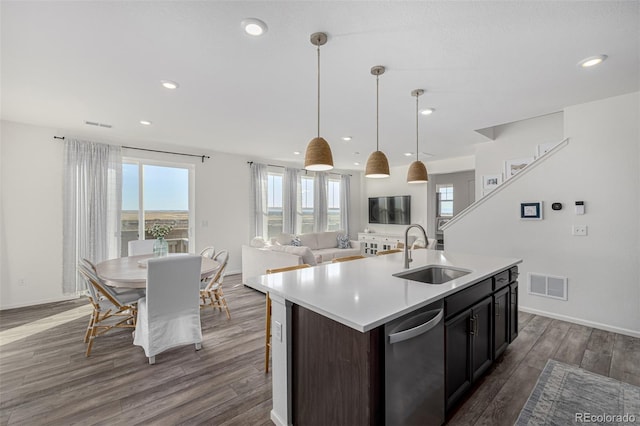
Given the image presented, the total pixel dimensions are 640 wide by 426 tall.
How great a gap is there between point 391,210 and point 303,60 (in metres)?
6.01

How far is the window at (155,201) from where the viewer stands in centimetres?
484

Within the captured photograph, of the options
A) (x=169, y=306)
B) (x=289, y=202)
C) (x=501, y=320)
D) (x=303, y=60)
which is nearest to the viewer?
(x=303, y=60)

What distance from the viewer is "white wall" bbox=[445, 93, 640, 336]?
9.84 ft

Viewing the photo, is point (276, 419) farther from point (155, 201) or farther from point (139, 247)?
point (155, 201)

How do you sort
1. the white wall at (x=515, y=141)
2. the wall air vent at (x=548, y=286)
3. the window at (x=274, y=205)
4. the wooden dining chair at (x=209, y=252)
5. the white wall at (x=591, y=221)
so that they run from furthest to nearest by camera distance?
1. the window at (x=274, y=205)
2. the white wall at (x=515, y=141)
3. the wooden dining chair at (x=209, y=252)
4. the wall air vent at (x=548, y=286)
5. the white wall at (x=591, y=221)

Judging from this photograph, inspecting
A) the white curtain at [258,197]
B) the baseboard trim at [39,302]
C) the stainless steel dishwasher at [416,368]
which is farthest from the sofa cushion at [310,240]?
the stainless steel dishwasher at [416,368]

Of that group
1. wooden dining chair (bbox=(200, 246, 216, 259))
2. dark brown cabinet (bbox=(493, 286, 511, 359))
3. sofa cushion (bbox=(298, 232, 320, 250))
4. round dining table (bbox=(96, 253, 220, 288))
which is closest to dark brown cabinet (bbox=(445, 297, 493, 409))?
dark brown cabinet (bbox=(493, 286, 511, 359))

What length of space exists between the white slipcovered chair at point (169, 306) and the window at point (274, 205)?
3.83m

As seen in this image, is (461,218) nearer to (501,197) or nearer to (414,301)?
(501,197)

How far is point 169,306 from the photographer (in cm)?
262

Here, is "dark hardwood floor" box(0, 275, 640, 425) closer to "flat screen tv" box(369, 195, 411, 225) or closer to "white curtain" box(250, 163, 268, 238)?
"white curtain" box(250, 163, 268, 238)

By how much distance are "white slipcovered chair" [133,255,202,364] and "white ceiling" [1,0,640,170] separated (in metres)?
1.75

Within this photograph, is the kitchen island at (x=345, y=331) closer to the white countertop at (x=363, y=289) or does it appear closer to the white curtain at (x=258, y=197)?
the white countertop at (x=363, y=289)

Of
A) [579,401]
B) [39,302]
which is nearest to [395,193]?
[579,401]
